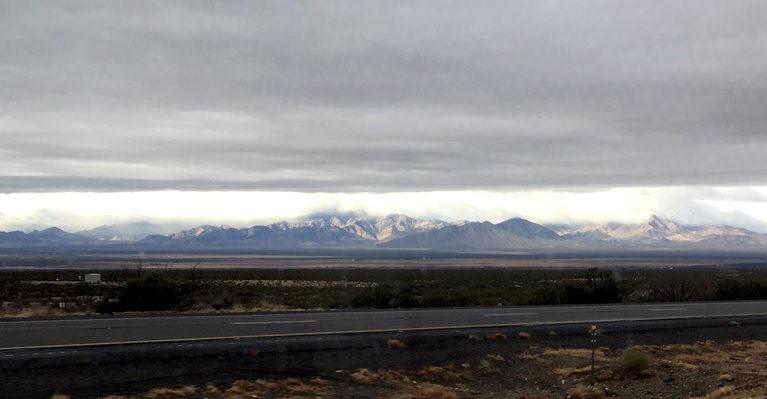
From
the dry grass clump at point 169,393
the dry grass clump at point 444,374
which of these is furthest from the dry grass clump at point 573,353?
the dry grass clump at point 169,393

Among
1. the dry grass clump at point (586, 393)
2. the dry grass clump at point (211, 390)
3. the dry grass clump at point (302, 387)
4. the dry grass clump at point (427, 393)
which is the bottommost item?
the dry grass clump at point (586, 393)

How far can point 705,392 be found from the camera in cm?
1598

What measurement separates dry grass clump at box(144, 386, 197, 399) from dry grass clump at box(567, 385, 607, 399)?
24.1 ft

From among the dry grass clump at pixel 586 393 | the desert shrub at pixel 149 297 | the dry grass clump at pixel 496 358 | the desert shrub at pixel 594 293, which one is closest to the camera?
the dry grass clump at pixel 586 393

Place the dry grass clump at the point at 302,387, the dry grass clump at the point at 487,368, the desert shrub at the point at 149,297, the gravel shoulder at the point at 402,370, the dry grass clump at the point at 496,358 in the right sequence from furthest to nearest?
the desert shrub at the point at 149,297, the dry grass clump at the point at 496,358, the dry grass clump at the point at 487,368, the dry grass clump at the point at 302,387, the gravel shoulder at the point at 402,370

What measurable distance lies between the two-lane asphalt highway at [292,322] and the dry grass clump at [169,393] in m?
4.44

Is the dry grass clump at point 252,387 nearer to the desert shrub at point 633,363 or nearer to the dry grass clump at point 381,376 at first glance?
the dry grass clump at point 381,376

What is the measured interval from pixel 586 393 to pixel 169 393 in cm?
813

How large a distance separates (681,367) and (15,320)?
1830 cm

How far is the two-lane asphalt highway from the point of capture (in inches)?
771

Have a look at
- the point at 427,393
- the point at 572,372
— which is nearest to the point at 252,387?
the point at 427,393

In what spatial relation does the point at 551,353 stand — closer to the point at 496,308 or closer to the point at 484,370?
the point at 484,370

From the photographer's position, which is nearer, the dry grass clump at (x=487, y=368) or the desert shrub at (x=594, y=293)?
the dry grass clump at (x=487, y=368)

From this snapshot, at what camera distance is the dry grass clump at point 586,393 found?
52.4 feet
